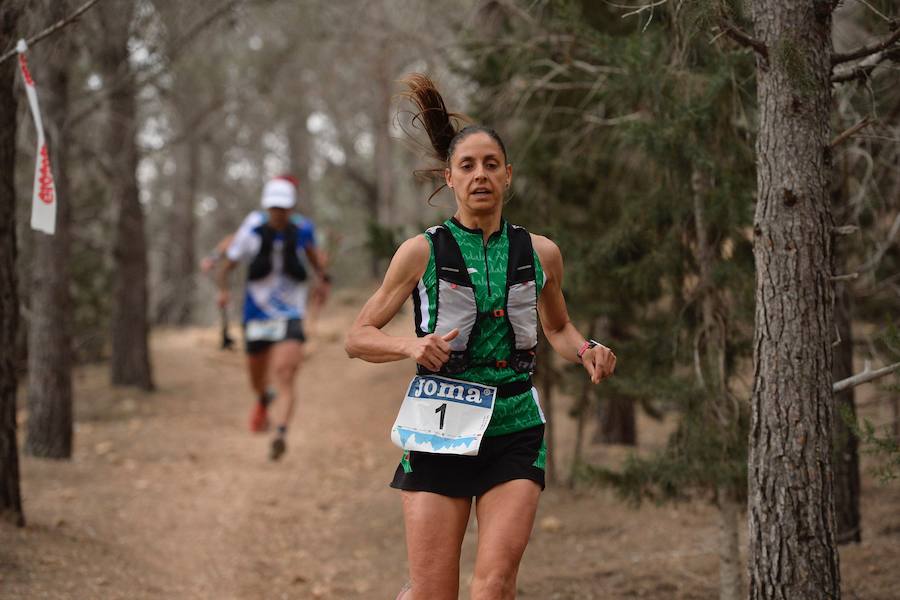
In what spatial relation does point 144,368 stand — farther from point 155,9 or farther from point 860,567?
point 860,567

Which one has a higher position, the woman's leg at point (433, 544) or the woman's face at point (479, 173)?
the woman's face at point (479, 173)

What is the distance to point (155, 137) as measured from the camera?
74.3ft

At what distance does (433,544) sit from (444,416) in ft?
1.49

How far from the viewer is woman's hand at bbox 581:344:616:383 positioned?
3207 millimetres

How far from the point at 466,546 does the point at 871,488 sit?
3728mm

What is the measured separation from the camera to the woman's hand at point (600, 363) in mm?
3207

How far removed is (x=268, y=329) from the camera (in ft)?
28.0

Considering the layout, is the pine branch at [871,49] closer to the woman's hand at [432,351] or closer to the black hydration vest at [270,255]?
the woman's hand at [432,351]

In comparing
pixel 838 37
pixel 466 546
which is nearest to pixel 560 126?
pixel 838 37

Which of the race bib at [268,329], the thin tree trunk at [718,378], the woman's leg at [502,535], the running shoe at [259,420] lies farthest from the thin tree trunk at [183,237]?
the woman's leg at [502,535]

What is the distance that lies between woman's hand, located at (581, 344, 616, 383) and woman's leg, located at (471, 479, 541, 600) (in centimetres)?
47

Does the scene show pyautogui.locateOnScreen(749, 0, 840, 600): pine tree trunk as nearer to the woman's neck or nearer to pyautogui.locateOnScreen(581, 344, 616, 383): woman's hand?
pyautogui.locateOnScreen(581, 344, 616, 383): woman's hand

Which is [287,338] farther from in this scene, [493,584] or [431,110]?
[493,584]

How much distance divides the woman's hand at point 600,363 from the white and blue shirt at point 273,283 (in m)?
5.33
